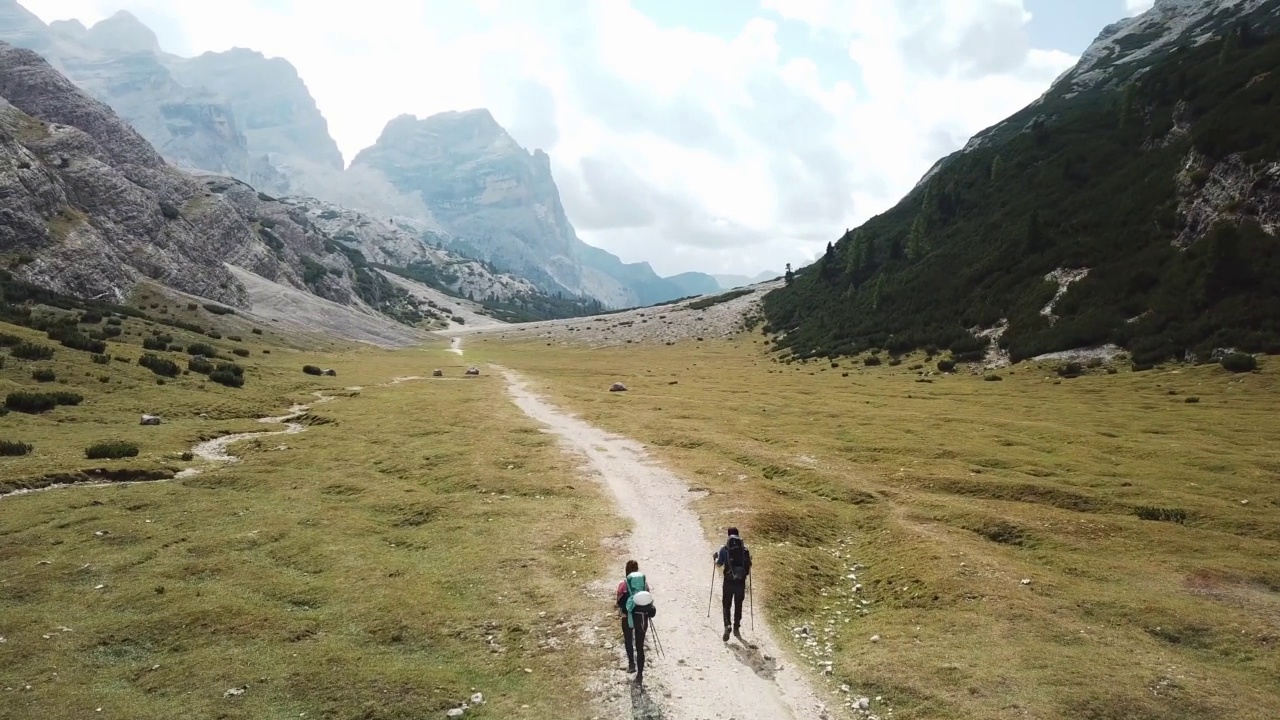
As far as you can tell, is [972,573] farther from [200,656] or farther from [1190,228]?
[1190,228]

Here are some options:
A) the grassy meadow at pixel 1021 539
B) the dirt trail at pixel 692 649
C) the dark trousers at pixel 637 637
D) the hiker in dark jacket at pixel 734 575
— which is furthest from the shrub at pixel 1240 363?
the dark trousers at pixel 637 637

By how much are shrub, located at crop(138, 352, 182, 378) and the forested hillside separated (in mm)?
99158

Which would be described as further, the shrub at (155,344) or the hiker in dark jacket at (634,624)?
the shrub at (155,344)

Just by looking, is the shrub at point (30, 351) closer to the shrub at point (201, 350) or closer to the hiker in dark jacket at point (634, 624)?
the shrub at point (201, 350)

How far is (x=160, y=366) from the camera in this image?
57.0 metres

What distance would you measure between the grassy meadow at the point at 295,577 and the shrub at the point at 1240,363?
65.6 metres

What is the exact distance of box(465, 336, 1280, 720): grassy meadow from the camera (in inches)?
623

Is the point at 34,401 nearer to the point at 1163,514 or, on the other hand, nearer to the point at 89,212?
the point at 1163,514

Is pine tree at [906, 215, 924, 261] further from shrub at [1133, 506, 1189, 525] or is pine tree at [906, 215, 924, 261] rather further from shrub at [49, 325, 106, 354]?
shrub at [49, 325, 106, 354]

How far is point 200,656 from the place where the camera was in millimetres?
16734

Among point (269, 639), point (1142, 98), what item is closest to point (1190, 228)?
point (1142, 98)

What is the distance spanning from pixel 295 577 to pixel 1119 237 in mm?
114707

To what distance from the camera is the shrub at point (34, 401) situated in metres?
39.6

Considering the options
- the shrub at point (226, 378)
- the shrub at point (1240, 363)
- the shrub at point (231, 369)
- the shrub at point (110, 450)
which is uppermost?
the shrub at point (231, 369)
